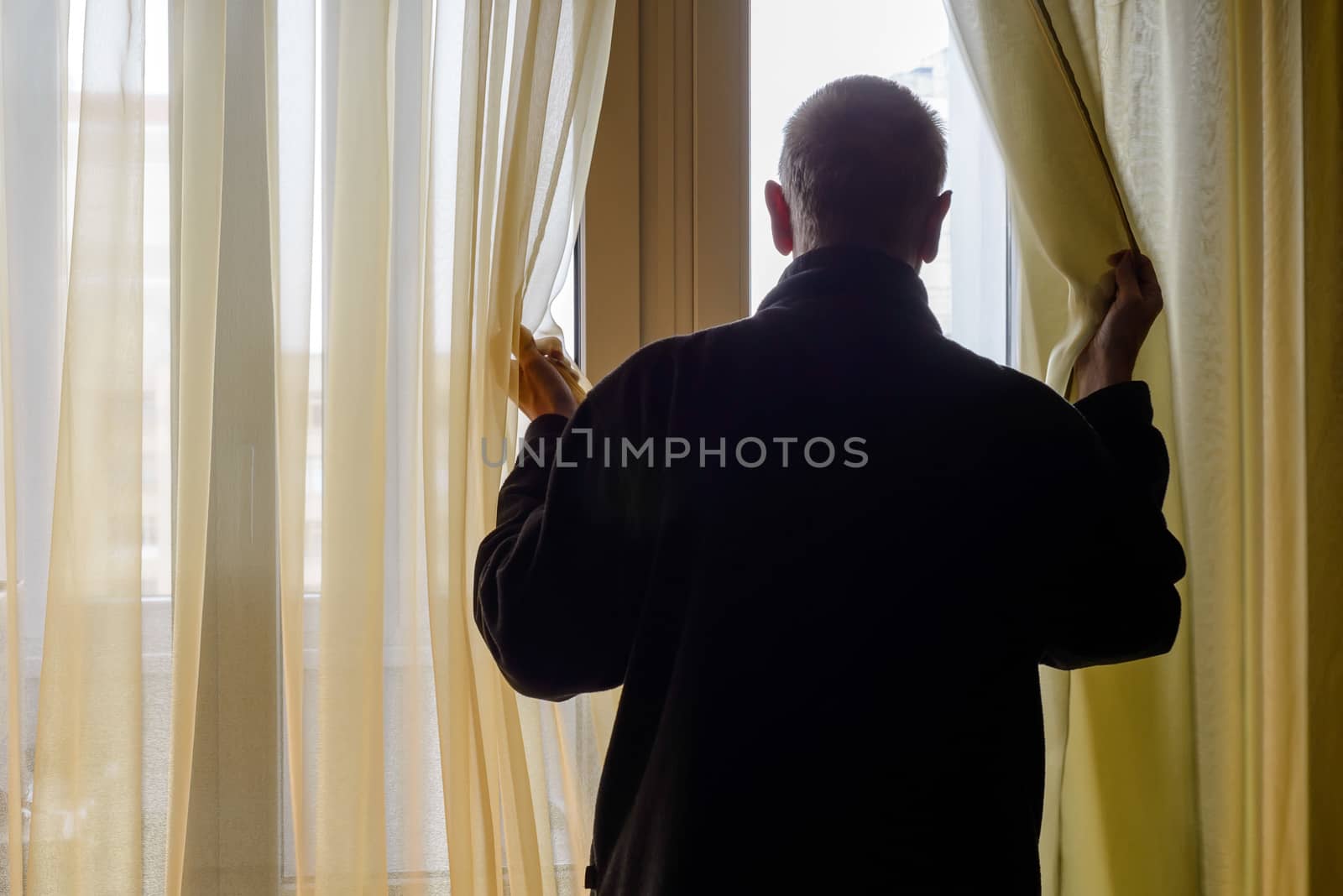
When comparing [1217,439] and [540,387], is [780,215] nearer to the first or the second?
[540,387]

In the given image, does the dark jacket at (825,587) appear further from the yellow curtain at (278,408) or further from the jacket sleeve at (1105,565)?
the yellow curtain at (278,408)

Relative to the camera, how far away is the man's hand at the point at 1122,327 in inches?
42.6

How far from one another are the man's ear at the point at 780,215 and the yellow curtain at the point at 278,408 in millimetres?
341

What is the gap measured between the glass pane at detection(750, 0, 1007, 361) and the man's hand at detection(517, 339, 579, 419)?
37 cm

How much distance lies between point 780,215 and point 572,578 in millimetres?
389

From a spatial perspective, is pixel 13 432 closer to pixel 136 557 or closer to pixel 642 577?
pixel 136 557

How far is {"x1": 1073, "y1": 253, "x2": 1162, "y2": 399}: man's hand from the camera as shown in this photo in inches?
42.6

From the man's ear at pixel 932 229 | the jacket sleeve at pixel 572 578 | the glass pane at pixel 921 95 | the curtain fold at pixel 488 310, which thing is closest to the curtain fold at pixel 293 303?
the curtain fold at pixel 488 310

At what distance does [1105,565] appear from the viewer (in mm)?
850

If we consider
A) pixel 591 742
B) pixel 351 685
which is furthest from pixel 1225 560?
pixel 351 685

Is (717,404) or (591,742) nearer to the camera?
(717,404)

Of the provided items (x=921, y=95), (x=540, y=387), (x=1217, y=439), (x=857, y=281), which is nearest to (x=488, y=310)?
(x=540, y=387)

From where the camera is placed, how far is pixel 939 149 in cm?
87

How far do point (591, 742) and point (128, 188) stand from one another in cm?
87
